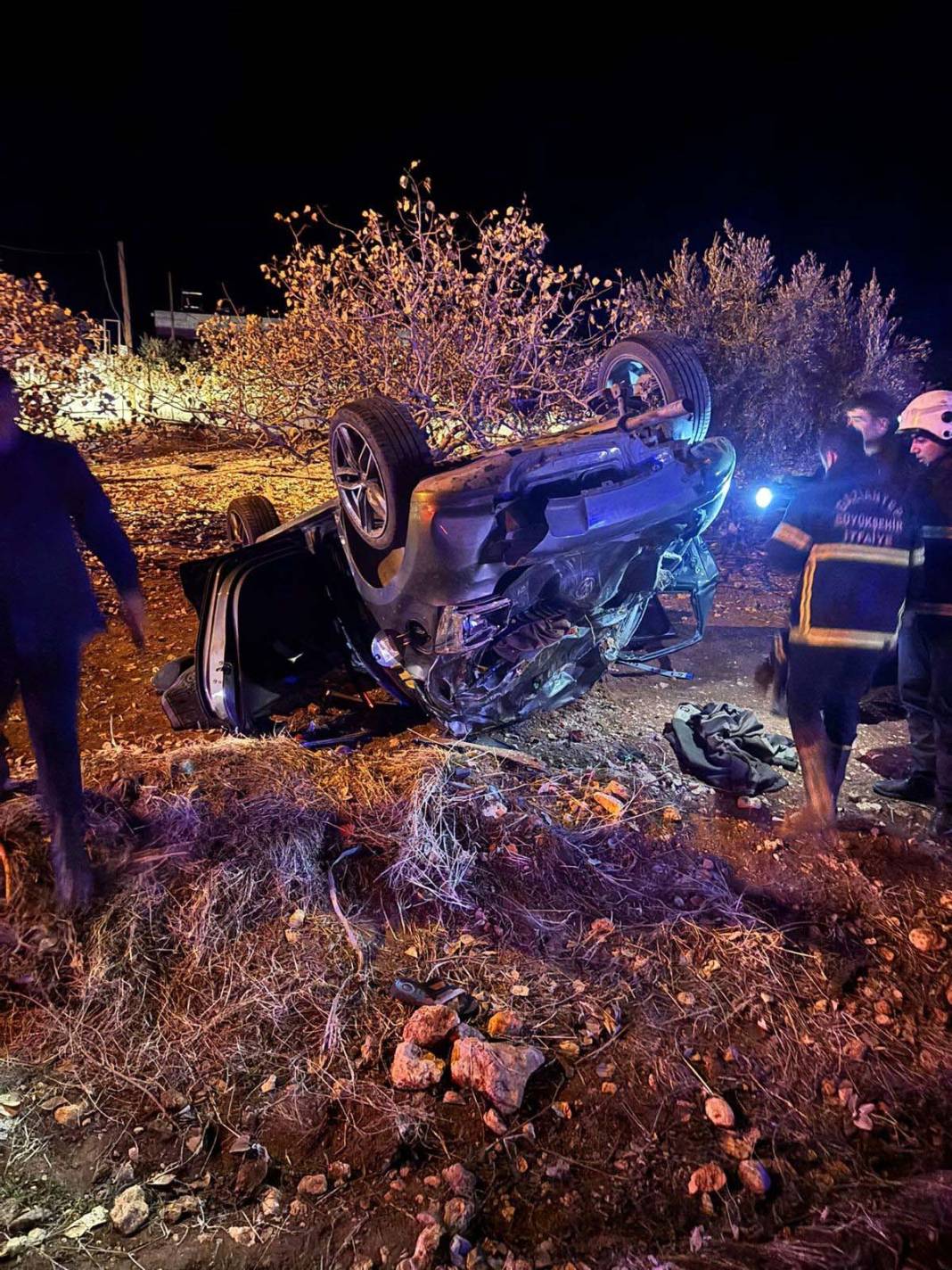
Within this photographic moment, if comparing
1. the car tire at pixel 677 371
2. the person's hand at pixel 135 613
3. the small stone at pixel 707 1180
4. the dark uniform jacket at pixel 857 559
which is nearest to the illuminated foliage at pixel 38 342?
the person's hand at pixel 135 613

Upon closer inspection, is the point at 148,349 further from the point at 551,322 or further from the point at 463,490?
the point at 463,490

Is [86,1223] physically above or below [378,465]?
below

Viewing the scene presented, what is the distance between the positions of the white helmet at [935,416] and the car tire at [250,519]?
4.25 m

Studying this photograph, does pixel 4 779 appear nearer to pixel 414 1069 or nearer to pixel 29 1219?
pixel 29 1219

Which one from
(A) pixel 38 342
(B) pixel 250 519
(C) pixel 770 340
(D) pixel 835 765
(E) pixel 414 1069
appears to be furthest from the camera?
(C) pixel 770 340

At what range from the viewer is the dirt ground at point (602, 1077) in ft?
6.07

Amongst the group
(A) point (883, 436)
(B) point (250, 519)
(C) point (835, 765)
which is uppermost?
(A) point (883, 436)

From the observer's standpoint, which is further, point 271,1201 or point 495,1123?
point 495,1123

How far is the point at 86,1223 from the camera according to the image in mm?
1860

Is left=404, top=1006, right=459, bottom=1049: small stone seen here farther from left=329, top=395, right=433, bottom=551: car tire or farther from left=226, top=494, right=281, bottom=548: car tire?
left=226, top=494, right=281, bottom=548: car tire

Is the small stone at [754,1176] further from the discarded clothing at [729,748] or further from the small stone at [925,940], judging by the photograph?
the discarded clothing at [729,748]

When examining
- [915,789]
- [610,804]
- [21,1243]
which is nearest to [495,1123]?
[21,1243]

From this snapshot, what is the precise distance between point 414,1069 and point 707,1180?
0.85 m

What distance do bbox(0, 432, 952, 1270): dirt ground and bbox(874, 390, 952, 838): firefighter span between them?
359 mm
